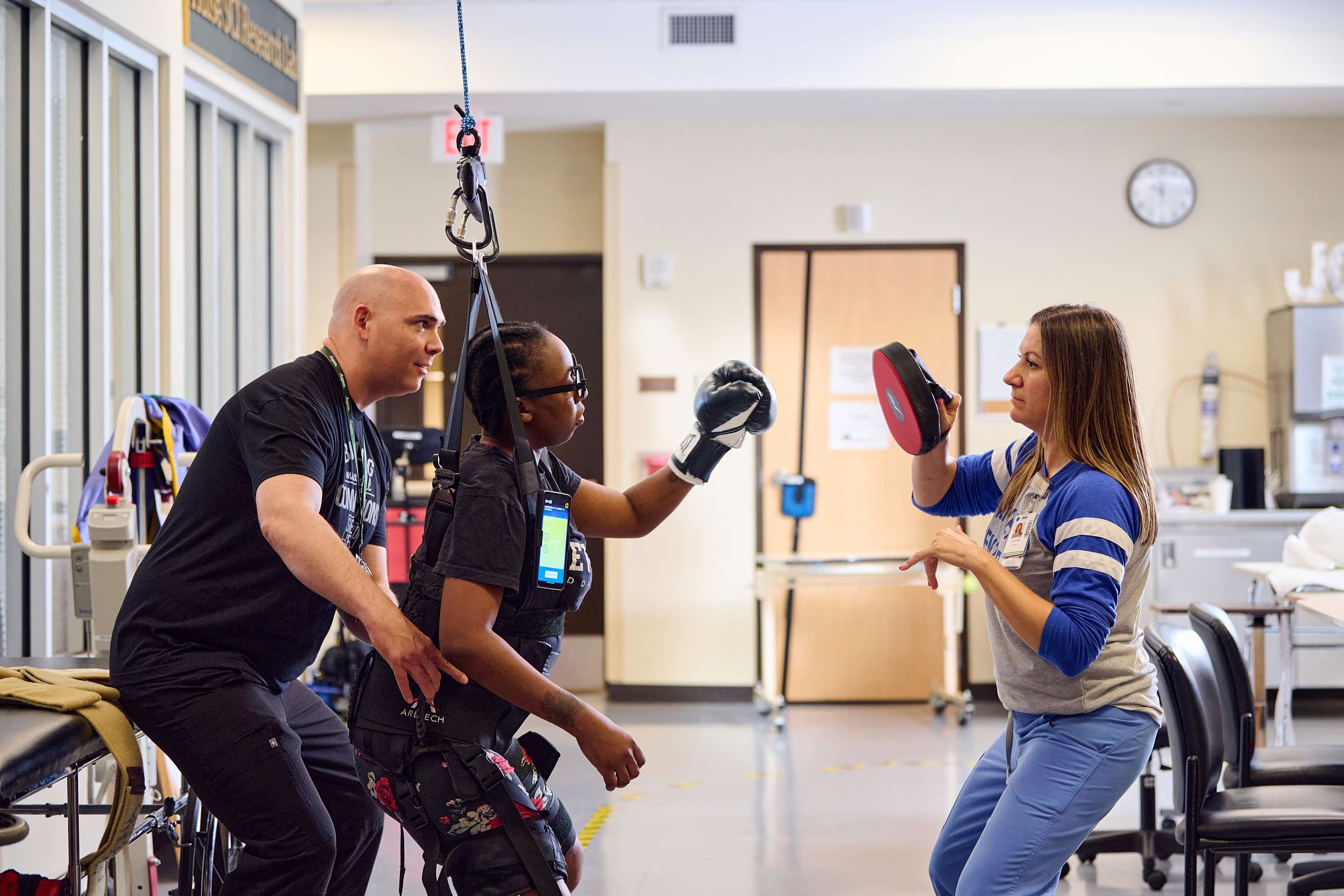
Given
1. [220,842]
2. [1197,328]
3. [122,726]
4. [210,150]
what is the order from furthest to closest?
[1197,328] → [210,150] → [220,842] → [122,726]

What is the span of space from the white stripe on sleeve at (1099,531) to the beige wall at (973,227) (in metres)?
4.30

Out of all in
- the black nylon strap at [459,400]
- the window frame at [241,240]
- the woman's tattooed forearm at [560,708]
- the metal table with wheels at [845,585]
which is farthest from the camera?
the metal table with wheels at [845,585]

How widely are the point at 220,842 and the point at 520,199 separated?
4566mm

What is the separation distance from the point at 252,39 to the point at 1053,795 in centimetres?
401

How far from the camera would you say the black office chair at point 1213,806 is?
2.36m

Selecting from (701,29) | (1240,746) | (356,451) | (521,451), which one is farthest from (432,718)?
(701,29)

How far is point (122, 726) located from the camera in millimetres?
1937

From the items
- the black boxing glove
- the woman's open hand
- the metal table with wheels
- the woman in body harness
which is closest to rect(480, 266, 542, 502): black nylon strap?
the woman in body harness

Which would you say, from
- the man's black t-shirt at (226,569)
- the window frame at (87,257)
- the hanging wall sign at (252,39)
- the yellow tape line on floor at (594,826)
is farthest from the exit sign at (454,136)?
the man's black t-shirt at (226,569)

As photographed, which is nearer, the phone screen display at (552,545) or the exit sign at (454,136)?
the phone screen display at (552,545)

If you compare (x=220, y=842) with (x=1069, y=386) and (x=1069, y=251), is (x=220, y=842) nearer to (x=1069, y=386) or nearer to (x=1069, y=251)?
(x=1069, y=386)

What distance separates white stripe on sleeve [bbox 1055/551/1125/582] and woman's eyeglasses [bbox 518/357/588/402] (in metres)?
0.83

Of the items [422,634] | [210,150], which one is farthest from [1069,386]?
[210,150]

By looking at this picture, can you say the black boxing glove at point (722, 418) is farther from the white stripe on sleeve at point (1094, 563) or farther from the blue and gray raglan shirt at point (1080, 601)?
the white stripe on sleeve at point (1094, 563)
